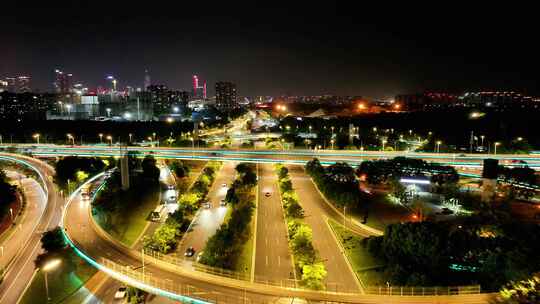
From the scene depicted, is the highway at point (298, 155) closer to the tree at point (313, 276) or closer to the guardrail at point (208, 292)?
the tree at point (313, 276)

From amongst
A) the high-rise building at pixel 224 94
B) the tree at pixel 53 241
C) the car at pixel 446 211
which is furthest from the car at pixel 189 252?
the high-rise building at pixel 224 94

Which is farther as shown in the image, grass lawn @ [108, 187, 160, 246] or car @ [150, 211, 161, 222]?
car @ [150, 211, 161, 222]

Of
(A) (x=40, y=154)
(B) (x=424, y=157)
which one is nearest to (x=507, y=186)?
(B) (x=424, y=157)

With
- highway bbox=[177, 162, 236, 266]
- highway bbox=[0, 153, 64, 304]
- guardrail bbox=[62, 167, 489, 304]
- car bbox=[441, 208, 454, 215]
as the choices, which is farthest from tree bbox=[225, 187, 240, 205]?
car bbox=[441, 208, 454, 215]

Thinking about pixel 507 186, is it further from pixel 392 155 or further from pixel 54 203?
pixel 54 203

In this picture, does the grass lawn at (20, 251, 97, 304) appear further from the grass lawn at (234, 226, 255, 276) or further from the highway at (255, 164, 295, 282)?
the highway at (255, 164, 295, 282)
